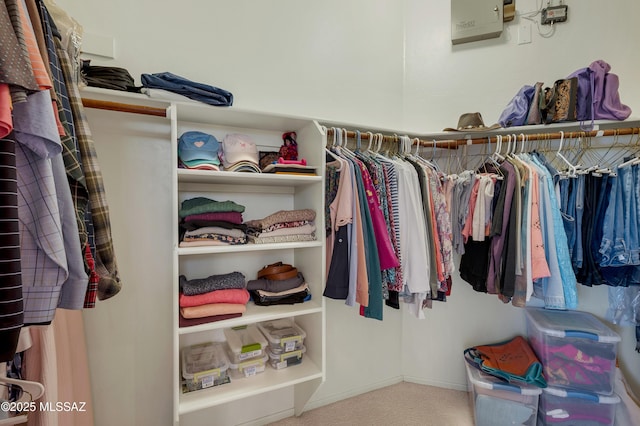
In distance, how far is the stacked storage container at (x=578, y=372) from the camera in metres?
1.54

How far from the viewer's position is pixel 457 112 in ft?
6.88

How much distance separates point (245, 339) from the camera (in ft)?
4.99

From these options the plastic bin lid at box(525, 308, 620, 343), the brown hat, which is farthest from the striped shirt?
the plastic bin lid at box(525, 308, 620, 343)

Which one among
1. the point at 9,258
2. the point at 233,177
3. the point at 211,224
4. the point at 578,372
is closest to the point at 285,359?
the point at 211,224

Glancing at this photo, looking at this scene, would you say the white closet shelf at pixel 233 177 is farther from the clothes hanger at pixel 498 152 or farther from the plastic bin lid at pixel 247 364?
the clothes hanger at pixel 498 152

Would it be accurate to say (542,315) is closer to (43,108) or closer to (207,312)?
(207,312)

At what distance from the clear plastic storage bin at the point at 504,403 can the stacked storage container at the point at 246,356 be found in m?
1.30

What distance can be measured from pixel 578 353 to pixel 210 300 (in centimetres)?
201

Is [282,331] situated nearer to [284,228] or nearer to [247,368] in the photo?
[247,368]

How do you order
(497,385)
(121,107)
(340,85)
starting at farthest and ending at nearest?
(340,85) → (497,385) → (121,107)

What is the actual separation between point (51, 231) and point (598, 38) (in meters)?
2.87

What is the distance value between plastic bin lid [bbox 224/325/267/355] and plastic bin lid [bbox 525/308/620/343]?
1.63m

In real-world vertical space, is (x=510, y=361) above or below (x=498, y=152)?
below

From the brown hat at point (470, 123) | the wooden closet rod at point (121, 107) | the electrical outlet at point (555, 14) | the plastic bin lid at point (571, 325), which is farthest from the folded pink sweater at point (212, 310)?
the electrical outlet at point (555, 14)
